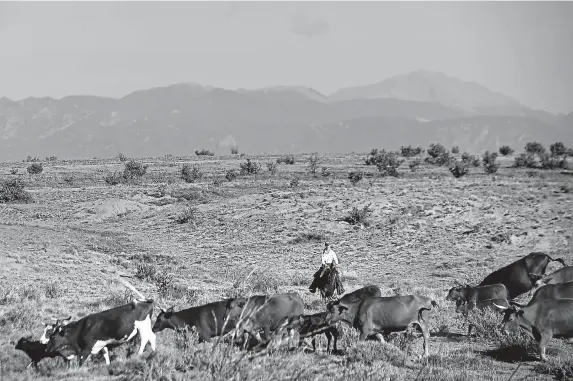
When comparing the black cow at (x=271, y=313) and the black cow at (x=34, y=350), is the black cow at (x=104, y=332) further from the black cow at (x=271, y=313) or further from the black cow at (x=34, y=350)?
the black cow at (x=271, y=313)

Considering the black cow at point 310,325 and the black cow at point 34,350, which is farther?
the black cow at point 310,325

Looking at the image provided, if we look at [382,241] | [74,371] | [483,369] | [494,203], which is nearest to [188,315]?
[74,371]

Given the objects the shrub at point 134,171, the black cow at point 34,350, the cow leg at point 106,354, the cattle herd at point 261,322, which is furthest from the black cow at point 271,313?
the shrub at point 134,171

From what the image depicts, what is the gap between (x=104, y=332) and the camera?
9414 millimetres

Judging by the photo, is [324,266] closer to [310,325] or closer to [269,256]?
[310,325]

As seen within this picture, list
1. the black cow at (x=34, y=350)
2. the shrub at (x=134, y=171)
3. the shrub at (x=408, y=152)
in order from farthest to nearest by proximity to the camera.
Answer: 1. the shrub at (x=408, y=152)
2. the shrub at (x=134, y=171)
3. the black cow at (x=34, y=350)

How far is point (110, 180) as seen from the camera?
55312 millimetres

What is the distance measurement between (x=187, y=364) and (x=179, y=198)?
1386 inches

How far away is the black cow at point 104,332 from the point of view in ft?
30.3

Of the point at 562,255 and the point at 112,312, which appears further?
the point at 562,255

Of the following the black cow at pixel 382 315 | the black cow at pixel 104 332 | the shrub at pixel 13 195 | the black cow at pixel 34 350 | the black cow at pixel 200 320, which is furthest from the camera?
the shrub at pixel 13 195

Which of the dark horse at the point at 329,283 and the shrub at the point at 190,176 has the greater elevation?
the shrub at the point at 190,176

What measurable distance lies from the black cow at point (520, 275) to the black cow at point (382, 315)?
599 cm

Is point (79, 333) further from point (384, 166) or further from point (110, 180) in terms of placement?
point (384, 166)
